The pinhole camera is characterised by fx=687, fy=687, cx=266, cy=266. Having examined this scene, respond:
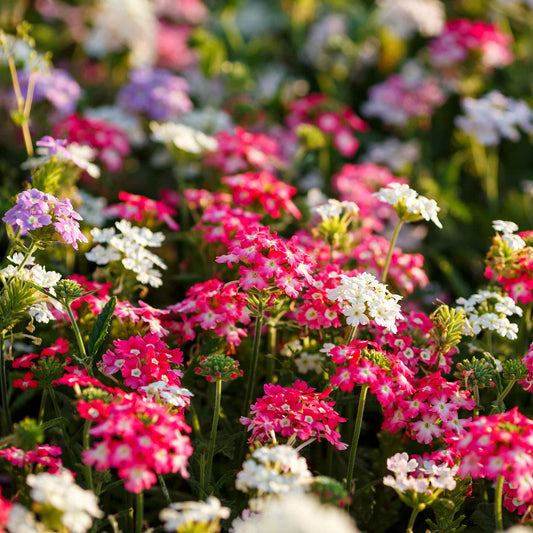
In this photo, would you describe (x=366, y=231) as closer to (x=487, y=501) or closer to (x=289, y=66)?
(x=487, y=501)

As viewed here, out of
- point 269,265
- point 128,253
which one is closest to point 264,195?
point 128,253

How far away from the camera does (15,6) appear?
3.66 meters

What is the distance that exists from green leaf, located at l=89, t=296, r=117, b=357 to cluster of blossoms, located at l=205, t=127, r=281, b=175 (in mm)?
1307

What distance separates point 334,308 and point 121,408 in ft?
2.43

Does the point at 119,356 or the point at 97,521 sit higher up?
the point at 119,356

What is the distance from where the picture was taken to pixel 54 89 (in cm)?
330

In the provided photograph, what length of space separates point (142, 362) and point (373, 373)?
1.98ft

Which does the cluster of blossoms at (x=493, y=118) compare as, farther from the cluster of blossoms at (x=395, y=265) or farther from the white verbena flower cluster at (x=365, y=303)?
the white verbena flower cluster at (x=365, y=303)

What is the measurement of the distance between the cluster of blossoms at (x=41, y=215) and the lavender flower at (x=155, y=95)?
5.80ft

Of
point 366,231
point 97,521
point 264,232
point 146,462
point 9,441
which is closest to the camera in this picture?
point 146,462

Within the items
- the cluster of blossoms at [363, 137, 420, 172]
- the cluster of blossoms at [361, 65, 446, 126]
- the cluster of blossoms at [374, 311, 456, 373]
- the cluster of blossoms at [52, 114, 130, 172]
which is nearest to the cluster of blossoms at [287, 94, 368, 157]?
the cluster of blossoms at [363, 137, 420, 172]

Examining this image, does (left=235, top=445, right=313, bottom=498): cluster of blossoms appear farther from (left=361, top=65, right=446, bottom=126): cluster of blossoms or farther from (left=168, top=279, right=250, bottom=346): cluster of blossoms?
(left=361, top=65, right=446, bottom=126): cluster of blossoms

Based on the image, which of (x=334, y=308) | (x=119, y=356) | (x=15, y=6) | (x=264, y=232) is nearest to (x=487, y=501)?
(x=334, y=308)

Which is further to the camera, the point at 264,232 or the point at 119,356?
the point at 264,232
